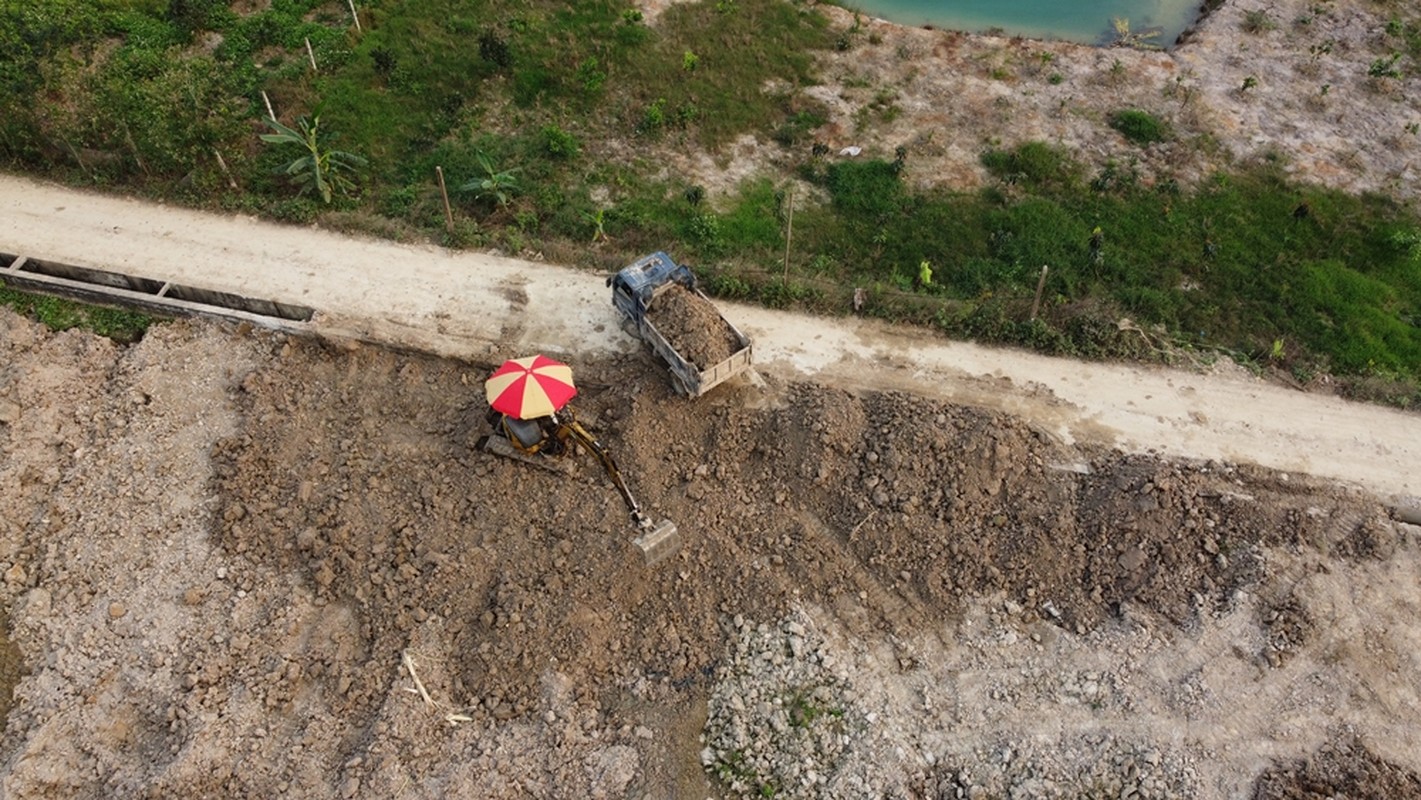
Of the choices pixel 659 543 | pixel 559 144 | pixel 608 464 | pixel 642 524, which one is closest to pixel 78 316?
pixel 559 144

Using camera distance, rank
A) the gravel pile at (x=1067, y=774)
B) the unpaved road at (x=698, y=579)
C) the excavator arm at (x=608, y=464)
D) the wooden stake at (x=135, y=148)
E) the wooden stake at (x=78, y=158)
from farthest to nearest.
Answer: the wooden stake at (x=78, y=158) < the wooden stake at (x=135, y=148) < the excavator arm at (x=608, y=464) < the unpaved road at (x=698, y=579) < the gravel pile at (x=1067, y=774)

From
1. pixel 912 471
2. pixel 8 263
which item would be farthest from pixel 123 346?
pixel 912 471

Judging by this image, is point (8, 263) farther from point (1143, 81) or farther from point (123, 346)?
point (1143, 81)

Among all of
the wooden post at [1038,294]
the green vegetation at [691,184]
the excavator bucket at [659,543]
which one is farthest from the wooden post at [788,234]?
the excavator bucket at [659,543]

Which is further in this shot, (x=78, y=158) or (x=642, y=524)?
(x=78, y=158)

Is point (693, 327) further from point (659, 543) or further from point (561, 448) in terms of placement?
point (659, 543)

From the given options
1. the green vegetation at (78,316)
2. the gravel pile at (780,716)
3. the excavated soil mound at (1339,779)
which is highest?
the excavated soil mound at (1339,779)

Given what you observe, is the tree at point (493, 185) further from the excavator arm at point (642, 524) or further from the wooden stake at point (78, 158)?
the wooden stake at point (78, 158)
